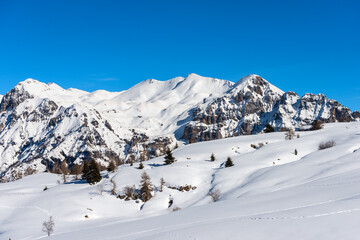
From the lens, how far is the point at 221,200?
51.2 meters

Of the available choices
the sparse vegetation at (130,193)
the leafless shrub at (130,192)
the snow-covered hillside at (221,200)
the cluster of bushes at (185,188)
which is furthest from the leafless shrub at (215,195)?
the sparse vegetation at (130,193)

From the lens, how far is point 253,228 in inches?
679

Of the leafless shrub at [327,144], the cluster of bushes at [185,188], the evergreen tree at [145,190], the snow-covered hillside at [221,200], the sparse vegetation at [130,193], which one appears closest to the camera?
the snow-covered hillside at [221,200]

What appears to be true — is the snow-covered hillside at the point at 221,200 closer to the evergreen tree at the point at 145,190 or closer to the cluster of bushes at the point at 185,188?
the cluster of bushes at the point at 185,188

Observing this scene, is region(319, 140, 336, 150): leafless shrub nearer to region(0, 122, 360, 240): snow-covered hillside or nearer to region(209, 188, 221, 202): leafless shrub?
region(0, 122, 360, 240): snow-covered hillside

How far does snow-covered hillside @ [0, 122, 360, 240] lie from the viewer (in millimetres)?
17609

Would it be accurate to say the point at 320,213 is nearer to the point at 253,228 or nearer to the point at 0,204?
the point at 253,228

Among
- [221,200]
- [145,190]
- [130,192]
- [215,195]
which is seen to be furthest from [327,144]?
[130,192]

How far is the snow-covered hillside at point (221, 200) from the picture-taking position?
17.6 metres

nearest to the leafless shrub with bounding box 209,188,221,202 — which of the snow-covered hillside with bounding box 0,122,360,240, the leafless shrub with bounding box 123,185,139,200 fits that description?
the snow-covered hillside with bounding box 0,122,360,240

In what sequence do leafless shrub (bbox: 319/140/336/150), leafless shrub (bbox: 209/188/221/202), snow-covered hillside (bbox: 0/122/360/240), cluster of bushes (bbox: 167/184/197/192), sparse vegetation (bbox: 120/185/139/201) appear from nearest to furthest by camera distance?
snow-covered hillside (bbox: 0/122/360/240)
leafless shrub (bbox: 209/188/221/202)
sparse vegetation (bbox: 120/185/139/201)
cluster of bushes (bbox: 167/184/197/192)
leafless shrub (bbox: 319/140/336/150)

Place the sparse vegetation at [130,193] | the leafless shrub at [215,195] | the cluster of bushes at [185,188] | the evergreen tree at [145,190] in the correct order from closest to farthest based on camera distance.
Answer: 1. the leafless shrub at [215,195]
2. the evergreen tree at [145,190]
3. the sparse vegetation at [130,193]
4. the cluster of bushes at [185,188]

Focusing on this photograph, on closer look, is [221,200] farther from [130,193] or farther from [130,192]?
[130,192]

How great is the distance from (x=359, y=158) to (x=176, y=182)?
43032mm
